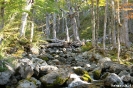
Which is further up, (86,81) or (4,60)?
(4,60)

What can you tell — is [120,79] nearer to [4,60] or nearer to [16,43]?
[4,60]

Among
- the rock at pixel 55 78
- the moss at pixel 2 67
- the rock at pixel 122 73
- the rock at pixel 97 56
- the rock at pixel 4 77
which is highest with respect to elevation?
the moss at pixel 2 67

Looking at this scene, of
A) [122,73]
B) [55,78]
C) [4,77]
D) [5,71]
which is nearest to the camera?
[4,77]

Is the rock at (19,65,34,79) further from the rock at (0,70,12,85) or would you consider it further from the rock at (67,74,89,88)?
the rock at (67,74,89,88)

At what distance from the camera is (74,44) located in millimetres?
23141

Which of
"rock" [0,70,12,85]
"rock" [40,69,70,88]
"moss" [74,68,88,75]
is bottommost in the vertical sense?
"moss" [74,68,88,75]

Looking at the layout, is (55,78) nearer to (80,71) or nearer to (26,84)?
(26,84)

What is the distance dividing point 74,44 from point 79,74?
11691 mm

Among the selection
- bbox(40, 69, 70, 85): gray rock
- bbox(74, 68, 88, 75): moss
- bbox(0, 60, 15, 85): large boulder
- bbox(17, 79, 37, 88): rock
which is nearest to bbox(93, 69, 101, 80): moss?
bbox(74, 68, 88, 75): moss

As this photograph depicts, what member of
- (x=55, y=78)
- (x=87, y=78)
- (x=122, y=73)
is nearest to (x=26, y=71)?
(x=55, y=78)

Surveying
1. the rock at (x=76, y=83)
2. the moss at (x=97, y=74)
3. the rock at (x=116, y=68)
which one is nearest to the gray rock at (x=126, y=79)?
the moss at (x=97, y=74)

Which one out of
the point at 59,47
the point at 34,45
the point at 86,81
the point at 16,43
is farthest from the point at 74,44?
the point at 86,81

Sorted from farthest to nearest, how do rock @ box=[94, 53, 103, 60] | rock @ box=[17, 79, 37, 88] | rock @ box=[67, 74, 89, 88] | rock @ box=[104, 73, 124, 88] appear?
rock @ box=[94, 53, 103, 60], rock @ box=[67, 74, 89, 88], rock @ box=[104, 73, 124, 88], rock @ box=[17, 79, 37, 88]

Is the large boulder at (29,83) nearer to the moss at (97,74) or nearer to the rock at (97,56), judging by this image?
the moss at (97,74)
